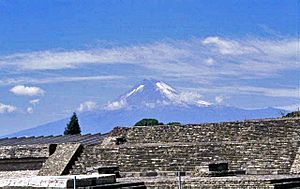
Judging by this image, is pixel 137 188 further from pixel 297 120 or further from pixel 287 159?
pixel 297 120

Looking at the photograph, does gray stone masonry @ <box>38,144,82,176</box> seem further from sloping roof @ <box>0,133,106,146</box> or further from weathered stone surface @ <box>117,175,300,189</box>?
weathered stone surface @ <box>117,175,300,189</box>

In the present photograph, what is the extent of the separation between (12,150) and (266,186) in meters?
16.0

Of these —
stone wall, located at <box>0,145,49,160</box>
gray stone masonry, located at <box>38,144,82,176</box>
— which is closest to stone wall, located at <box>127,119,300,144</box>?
gray stone masonry, located at <box>38,144,82,176</box>

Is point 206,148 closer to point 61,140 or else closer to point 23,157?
point 23,157

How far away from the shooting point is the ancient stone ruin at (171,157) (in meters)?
19.9

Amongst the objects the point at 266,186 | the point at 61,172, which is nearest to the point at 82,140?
the point at 61,172

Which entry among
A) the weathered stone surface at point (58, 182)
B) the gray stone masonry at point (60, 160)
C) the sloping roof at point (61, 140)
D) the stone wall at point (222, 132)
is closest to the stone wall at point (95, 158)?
the gray stone masonry at point (60, 160)

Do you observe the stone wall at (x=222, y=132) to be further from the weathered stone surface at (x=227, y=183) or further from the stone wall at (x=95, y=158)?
the weathered stone surface at (x=227, y=183)

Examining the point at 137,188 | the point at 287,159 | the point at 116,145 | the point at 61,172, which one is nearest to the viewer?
the point at 137,188

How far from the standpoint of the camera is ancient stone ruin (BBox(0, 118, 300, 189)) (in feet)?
65.3

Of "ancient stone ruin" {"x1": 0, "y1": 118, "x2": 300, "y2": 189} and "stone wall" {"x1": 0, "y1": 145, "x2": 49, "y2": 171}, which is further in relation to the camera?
"stone wall" {"x1": 0, "y1": 145, "x2": 49, "y2": 171}

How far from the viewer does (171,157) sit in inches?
1029

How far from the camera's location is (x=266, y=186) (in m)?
18.0

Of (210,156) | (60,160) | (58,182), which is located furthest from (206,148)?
(58,182)
